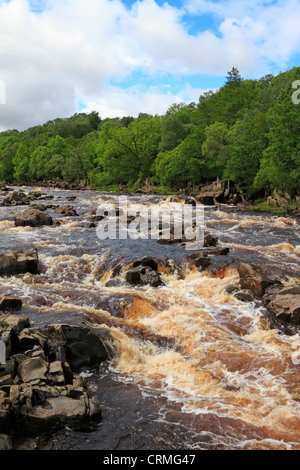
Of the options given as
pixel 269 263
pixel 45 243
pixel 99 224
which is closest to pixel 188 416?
pixel 269 263

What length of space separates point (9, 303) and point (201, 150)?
5128 cm

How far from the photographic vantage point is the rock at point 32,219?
1033 inches

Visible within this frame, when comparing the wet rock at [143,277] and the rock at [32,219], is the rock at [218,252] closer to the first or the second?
the wet rock at [143,277]

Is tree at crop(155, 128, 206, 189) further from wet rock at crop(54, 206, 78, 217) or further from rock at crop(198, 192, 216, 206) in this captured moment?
wet rock at crop(54, 206, 78, 217)

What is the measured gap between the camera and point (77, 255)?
60.2 feet

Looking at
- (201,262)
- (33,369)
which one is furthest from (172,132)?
(33,369)

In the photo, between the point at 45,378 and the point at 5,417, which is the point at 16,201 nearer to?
the point at 45,378

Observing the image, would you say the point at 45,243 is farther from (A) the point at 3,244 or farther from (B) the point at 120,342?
(B) the point at 120,342

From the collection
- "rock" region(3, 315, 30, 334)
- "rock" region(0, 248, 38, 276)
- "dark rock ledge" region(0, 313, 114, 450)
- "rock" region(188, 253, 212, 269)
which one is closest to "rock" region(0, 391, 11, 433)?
"dark rock ledge" region(0, 313, 114, 450)

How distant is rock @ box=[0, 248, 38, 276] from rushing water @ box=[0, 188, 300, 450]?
48 centimetres

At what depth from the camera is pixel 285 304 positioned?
1158 cm

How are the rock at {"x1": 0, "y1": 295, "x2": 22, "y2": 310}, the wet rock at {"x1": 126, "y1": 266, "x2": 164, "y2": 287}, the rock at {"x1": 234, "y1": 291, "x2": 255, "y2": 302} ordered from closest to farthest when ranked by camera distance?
the rock at {"x1": 0, "y1": 295, "x2": 22, "y2": 310} → the rock at {"x1": 234, "y1": 291, "x2": 255, "y2": 302} → the wet rock at {"x1": 126, "y1": 266, "x2": 164, "y2": 287}

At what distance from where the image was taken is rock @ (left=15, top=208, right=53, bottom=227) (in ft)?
86.1

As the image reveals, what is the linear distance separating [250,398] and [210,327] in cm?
345
